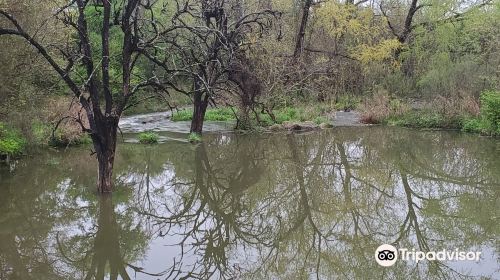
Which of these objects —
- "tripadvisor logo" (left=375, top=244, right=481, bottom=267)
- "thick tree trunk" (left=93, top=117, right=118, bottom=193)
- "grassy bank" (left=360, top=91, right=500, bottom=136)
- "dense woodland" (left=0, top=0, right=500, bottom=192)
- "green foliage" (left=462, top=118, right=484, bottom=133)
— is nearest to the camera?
"tripadvisor logo" (left=375, top=244, right=481, bottom=267)

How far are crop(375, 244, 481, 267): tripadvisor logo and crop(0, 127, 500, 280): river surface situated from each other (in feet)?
0.40

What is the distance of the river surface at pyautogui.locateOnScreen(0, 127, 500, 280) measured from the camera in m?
6.76

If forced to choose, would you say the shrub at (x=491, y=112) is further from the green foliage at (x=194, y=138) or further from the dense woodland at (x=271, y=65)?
the green foliage at (x=194, y=138)

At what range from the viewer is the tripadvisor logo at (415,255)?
693 cm

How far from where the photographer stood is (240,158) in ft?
48.8

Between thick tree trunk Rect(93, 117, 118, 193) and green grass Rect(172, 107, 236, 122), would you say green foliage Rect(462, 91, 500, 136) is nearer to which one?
green grass Rect(172, 107, 236, 122)

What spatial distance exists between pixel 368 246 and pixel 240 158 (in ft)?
25.6

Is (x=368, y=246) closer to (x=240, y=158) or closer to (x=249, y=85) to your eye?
(x=240, y=158)

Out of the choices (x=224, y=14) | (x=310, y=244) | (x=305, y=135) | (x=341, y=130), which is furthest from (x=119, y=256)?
(x=341, y=130)

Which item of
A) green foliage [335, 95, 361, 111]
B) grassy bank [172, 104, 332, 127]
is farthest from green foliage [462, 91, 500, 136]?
green foliage [335, 95, 361, 111]

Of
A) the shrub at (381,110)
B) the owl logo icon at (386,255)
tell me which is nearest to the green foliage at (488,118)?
the shrub at (381,110)

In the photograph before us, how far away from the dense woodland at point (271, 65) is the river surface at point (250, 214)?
54.8 inches

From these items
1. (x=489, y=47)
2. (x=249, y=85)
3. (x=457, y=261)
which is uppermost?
(x=489, y=47)

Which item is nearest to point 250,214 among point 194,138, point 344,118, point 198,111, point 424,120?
point 194,138
